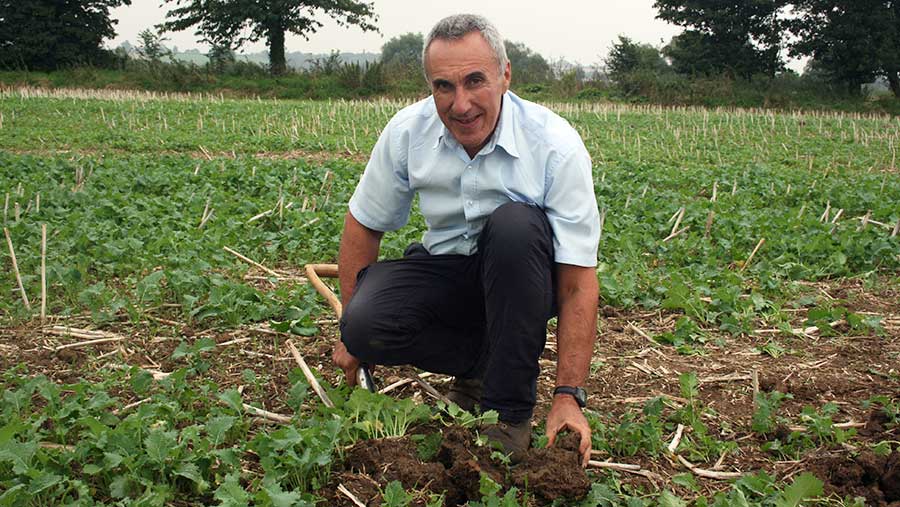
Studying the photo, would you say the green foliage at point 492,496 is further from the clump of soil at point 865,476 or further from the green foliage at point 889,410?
the green foliage at point 889,410

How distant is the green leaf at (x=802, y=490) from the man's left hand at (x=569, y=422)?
1.98 feet

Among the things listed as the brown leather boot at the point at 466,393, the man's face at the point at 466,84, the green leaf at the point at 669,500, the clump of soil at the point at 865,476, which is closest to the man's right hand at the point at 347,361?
the brown leather boot at the point at 466,393

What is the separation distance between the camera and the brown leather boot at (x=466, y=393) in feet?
11.1

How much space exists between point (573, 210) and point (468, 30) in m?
0.75

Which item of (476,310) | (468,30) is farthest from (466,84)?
(476,310)

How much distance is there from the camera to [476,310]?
335cm

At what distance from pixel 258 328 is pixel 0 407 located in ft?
4.45

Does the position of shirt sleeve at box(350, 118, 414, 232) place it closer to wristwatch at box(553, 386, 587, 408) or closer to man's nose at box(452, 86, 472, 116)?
man's nose at box(452, 86, 472, 116)

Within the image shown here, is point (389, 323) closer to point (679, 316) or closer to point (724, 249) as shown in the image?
point (679, 316)

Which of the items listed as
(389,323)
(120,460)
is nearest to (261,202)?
(389,323)

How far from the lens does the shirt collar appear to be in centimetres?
300

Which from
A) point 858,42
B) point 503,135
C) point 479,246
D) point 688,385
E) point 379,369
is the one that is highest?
point 858,42

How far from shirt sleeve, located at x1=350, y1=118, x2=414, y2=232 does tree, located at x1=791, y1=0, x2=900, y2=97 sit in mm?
39226

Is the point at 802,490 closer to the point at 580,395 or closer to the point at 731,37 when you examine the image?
the point at 580,395
